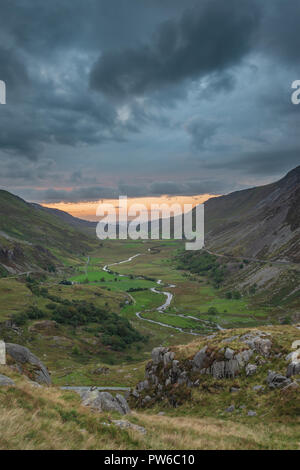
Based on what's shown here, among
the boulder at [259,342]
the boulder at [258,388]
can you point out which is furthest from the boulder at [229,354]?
the boulder at [258,388]

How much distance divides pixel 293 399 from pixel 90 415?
19873mm

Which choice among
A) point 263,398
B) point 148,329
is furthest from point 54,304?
Answer: point 263,398

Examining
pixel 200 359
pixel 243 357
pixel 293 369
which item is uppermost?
pixel 293 369

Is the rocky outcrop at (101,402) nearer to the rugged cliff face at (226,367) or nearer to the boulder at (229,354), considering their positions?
the rugged cliff face at (226,367)

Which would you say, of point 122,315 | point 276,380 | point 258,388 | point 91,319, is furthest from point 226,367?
point 122,315

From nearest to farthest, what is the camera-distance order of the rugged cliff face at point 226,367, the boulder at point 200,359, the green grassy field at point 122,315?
the rugged cliff face at point 226,367
the boulder at point 200,359
the green grassy field at point 122,315

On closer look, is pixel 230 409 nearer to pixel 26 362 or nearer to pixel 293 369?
pixel 293 369

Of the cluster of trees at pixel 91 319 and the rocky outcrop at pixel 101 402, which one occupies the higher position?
the rocky outcrop at pixel 101 402

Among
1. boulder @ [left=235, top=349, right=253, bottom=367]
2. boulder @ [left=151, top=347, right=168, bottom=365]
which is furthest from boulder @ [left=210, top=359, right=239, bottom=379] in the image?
boulder @ [left=151, top=347, right=168, bottom=365]

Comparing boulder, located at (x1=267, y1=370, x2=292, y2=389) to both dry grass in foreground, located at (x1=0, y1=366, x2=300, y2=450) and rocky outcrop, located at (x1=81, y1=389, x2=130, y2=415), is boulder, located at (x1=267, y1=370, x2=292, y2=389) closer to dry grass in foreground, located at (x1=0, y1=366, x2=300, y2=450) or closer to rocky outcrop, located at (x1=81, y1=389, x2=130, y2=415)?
dry grass in foreground, located at (x1=0, y1=366, x2=300, y2=450)

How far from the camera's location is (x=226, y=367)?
109ft

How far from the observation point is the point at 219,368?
33.8 meters

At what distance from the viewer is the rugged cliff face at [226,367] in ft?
96.5

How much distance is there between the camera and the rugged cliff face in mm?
29422
